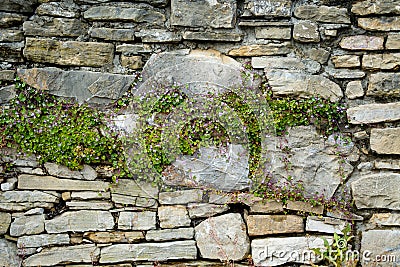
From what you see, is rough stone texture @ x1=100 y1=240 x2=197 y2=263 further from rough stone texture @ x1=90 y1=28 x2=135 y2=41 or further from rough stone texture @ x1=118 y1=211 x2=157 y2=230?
rough stone texture @ x1=90 y1=28 x2=135 y2=41

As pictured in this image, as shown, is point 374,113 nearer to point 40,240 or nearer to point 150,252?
point 150,252

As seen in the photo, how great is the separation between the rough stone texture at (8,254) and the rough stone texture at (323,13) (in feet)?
9.42

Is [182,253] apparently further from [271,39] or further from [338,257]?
[271,39]

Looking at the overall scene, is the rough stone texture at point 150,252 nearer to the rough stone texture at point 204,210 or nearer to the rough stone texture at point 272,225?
the rough stone texture at point 204,210

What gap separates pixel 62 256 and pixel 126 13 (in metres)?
1.96

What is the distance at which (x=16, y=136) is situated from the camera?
12.2ft

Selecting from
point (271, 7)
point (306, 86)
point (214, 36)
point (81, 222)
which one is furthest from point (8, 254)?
point (271, 7)

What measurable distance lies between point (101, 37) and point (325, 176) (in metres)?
2.05

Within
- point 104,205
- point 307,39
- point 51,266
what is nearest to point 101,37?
point 104,205

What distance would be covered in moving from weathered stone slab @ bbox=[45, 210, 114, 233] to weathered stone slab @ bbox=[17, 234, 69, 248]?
0.15 ft

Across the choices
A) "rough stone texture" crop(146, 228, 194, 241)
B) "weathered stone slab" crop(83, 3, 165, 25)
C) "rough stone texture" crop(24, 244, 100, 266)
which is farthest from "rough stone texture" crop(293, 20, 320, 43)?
"rough stone texture" crop(24, 244, 100, 266)

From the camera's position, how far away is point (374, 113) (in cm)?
371

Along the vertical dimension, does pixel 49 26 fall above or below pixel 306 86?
above

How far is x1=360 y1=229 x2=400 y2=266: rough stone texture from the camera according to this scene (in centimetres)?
369
